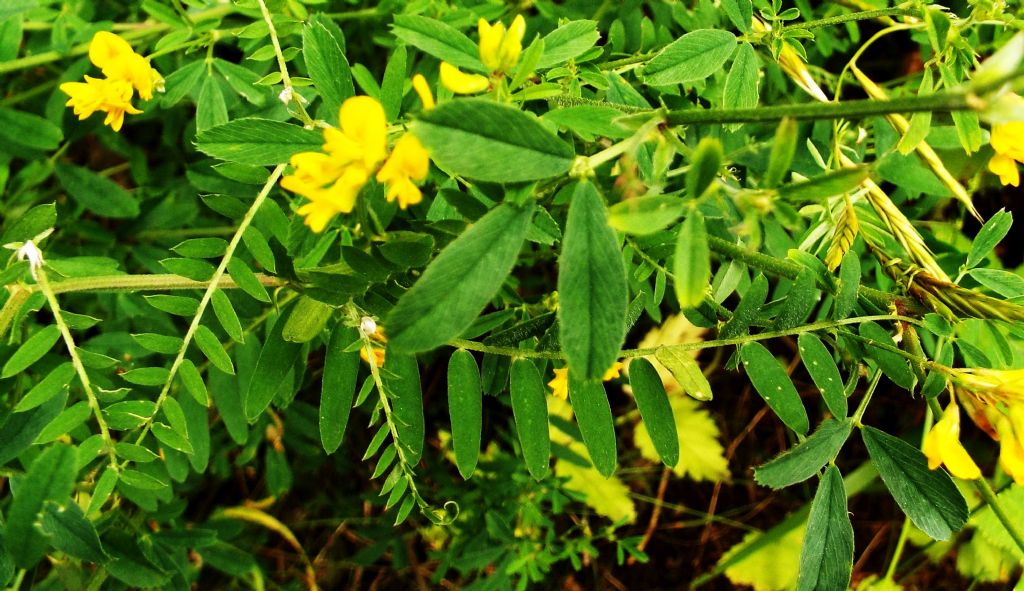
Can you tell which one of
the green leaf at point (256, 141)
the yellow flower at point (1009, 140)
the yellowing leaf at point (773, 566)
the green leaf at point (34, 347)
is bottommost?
the yellowing leaf at point (773, 566)

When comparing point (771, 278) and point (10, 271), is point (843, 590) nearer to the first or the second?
point (771, 278)

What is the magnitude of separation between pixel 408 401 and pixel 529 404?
16cm

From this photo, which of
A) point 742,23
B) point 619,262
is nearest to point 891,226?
point 742,23

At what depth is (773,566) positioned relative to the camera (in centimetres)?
189

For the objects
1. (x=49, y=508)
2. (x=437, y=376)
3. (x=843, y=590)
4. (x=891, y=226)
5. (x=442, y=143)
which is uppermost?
(x=442, y=143)

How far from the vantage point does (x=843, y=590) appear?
2.81 feet

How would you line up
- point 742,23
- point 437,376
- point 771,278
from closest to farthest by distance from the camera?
point 742,23, point 771,278, point 437,376

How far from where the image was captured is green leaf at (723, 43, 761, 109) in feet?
3.41

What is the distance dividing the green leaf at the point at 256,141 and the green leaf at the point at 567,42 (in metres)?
0.29

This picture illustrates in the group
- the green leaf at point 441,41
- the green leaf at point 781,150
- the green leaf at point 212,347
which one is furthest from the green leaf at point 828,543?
the green leaf at point 212,347

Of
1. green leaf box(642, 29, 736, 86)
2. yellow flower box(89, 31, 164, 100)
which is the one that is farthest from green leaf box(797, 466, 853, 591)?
yellow flower box(89, 31, 164, 100)

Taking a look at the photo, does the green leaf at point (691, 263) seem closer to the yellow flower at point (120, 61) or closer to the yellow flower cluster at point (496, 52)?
the yellow flower cluster at point (496, 52)

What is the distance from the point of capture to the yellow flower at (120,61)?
3.63 feet

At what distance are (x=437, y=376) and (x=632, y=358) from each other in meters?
1.20
